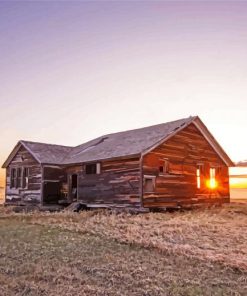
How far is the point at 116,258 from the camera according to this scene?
8.77 metres

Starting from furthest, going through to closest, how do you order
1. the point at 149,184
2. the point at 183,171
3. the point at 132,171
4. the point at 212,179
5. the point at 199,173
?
1. the point at 212,179
2. the point at 199,173
3. the point at 183,171
4. the point at 149,184
5. the point at 132,171

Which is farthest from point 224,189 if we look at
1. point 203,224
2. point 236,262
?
point 236,262

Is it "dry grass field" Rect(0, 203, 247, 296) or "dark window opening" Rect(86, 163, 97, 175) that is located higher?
→ "dark window opening" Rect(86, 163, 97, 175)

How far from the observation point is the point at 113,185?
23.0 meters

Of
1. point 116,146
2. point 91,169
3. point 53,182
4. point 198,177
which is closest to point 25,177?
point 53,182

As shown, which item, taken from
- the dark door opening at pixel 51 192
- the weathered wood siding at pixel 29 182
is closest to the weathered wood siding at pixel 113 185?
the dark door opening at pixel 51 192

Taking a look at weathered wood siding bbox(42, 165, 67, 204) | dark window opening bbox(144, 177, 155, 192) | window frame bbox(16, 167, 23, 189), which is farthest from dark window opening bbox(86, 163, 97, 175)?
window frame bbox(16, 167, 23, 189)

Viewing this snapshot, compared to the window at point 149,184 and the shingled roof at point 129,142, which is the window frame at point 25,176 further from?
the window at point 149,184

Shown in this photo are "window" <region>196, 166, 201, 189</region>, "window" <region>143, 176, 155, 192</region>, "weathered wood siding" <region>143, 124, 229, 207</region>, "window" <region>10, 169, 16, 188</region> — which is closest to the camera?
"window" <region>143, 176, 155, 192</region>

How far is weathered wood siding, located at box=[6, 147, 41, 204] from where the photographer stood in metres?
28.0

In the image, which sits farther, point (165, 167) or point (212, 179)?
point (212, 179)

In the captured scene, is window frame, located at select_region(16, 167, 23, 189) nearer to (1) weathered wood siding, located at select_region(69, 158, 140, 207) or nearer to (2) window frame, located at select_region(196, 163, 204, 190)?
(1) weathered wood siding, located at select_region(69, 158, 140, 207)

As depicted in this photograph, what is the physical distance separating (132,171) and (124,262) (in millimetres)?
13551

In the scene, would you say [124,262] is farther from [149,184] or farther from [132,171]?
[149,184]
